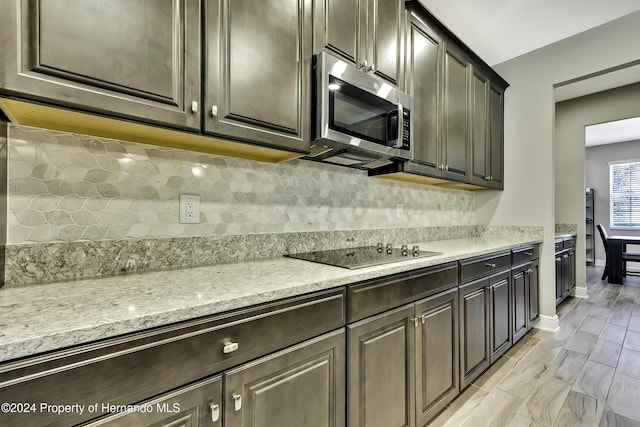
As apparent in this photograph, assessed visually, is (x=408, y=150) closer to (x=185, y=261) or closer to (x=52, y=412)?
(x=185, y=261)

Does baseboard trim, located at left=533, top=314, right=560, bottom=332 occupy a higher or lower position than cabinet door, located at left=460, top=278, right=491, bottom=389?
lower

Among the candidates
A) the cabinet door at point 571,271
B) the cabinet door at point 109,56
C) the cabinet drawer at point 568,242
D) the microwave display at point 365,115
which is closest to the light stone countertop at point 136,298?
A: the cabinet door at point 109,56

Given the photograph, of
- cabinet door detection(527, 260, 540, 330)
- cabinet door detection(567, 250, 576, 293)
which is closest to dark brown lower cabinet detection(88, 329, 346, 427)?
cabinet door detection(527, 260, 540, 330)

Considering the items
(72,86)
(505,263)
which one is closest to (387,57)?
(72,86)

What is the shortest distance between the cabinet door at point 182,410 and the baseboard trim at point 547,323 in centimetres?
329

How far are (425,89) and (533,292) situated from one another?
223 cm

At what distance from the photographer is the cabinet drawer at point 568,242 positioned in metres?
3.51

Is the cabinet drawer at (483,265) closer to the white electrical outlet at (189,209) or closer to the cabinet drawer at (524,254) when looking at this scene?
the cabinet drawer at (524,254)

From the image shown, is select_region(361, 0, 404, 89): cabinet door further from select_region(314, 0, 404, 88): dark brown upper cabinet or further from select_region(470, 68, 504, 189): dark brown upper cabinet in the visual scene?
select_region(470, 68, 504, 189): dark brown upper cabinet

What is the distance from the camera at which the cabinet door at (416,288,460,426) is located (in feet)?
4.72

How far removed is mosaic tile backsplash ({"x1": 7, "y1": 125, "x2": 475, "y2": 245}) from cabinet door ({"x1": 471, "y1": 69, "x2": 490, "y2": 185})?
1369 millimetres

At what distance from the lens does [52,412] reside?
56cm

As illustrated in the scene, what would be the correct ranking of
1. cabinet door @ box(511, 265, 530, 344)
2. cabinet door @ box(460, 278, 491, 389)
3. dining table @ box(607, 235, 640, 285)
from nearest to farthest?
1. cabinet door @ box(460, 278, 491, 389)
2. cabinet door @ box(511, 265, 530, 344)
3. dining table @ box(607, 235, 640, 285)

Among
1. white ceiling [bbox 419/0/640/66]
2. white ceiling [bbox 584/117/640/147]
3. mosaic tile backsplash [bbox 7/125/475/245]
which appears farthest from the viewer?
white ceiling [bbox 584/117/640/147]
